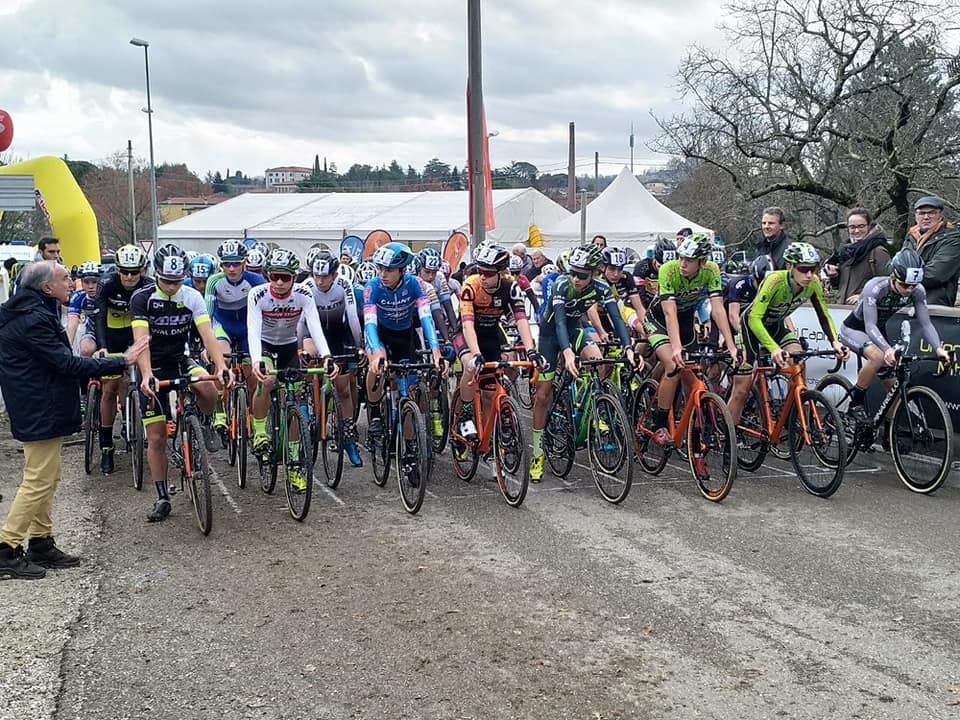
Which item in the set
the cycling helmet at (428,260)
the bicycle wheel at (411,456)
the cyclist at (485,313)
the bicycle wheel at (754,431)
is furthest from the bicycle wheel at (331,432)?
the cycling helmet at (428,260)

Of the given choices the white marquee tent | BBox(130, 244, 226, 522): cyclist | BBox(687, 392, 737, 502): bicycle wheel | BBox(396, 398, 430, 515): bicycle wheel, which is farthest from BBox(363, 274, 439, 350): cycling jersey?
the white marquee tent

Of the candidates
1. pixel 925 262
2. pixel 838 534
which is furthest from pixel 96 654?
pixel 925 262

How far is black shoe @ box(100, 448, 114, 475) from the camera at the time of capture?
883cm

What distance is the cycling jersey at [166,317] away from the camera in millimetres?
7250

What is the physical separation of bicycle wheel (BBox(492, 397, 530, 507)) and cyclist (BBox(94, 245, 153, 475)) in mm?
3398

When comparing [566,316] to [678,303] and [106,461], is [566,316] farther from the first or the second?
[106,461]

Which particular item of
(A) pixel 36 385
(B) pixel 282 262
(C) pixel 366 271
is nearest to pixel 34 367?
(A) pixel 36 385

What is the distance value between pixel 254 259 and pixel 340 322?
167 cm

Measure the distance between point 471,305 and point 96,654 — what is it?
4242 mm

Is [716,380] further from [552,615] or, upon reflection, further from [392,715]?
[392,715]

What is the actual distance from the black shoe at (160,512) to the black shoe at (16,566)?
48.4 inches

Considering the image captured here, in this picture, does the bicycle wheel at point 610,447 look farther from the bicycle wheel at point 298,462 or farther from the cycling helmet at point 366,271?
the cycling helmet at point 366,271

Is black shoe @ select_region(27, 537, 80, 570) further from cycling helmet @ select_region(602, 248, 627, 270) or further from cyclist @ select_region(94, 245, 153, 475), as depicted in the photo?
cycling helmet @ select_region(602, 248, 627, 270)

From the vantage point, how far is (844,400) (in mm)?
8148
